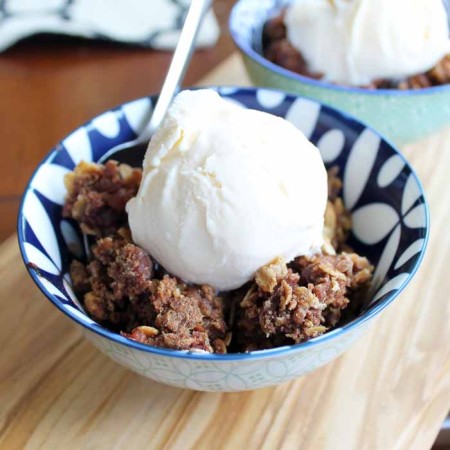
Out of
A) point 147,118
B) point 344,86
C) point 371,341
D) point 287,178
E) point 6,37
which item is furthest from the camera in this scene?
point 6,37

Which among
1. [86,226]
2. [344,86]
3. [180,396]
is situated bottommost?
[180,396]

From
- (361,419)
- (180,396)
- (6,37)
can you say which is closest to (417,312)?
(361,419)

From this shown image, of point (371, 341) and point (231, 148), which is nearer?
point (231, 148)

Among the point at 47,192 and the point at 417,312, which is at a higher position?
the point at 47,192

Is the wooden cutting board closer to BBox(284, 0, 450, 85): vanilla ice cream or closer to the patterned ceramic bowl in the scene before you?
the patterned ceramic bowl

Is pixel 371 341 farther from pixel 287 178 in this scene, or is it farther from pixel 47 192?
pixel 47 192

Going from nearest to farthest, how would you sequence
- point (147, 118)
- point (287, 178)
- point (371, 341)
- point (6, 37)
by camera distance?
point (287, 178) → point (371, 341) → point (147, 118) → point (6, 37)

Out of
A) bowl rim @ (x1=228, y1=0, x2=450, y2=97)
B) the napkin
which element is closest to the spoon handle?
bowl rim @ (x1=228, y1=0, x2=450, y2=97)

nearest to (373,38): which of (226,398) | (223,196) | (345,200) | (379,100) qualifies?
(379,100)
